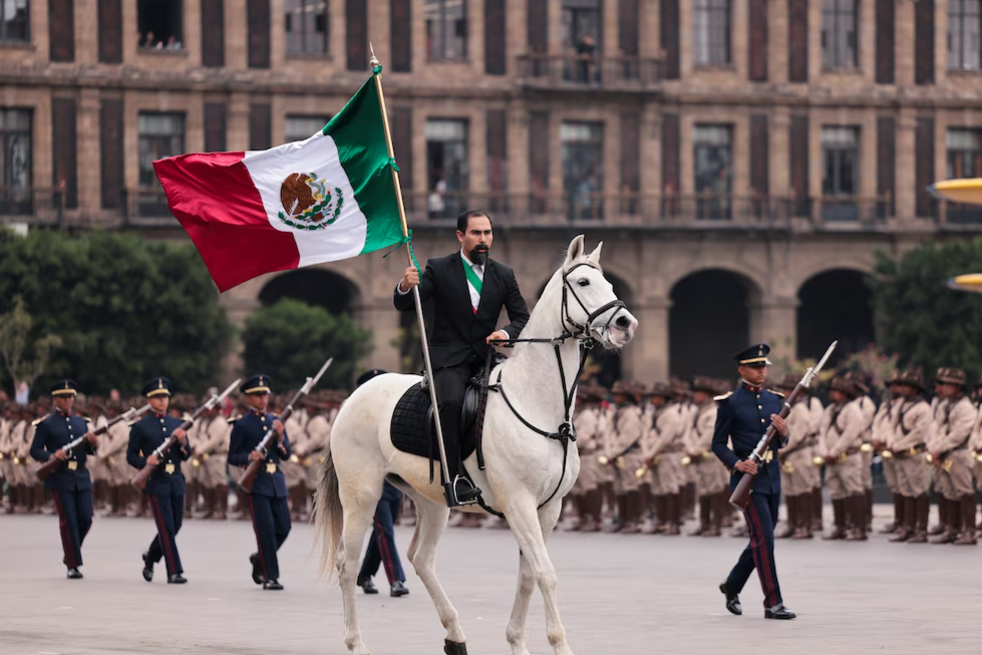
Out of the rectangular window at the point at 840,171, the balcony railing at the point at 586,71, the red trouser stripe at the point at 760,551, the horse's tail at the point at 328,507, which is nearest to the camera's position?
the horse's tail at the point at 328,507

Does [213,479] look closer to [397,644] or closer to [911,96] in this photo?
[397,644]

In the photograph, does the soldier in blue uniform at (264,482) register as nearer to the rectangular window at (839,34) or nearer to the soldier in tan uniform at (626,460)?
the soldier in tan uniform at (626,460)

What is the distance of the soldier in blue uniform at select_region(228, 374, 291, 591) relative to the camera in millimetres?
16641

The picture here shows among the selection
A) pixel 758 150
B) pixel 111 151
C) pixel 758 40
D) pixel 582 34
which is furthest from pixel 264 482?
pixel 758 40

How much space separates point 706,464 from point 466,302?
40.8 ft

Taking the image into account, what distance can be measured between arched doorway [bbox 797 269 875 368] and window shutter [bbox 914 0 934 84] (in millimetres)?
6032

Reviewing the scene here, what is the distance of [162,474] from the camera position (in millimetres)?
17672

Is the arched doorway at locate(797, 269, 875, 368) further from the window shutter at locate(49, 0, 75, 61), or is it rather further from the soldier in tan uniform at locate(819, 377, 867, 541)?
the soldier in tan uniform at locate(819, 377, 867, 541)

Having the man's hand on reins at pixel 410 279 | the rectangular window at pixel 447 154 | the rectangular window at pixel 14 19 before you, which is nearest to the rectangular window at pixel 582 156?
the rectangular window at pixel 447 154

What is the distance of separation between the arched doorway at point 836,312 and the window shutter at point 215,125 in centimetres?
1680

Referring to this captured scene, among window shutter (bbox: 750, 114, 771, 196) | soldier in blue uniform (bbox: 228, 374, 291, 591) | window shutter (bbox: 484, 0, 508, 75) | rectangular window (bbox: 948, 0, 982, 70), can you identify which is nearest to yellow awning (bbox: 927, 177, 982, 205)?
soldier in blue uniform (bbox: 228, 374, 291, 591)

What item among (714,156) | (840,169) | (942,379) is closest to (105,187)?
(714,156)

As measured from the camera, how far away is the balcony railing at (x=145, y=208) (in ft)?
159

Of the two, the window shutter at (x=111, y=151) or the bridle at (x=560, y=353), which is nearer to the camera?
the bridle at (x=560, y=353)
